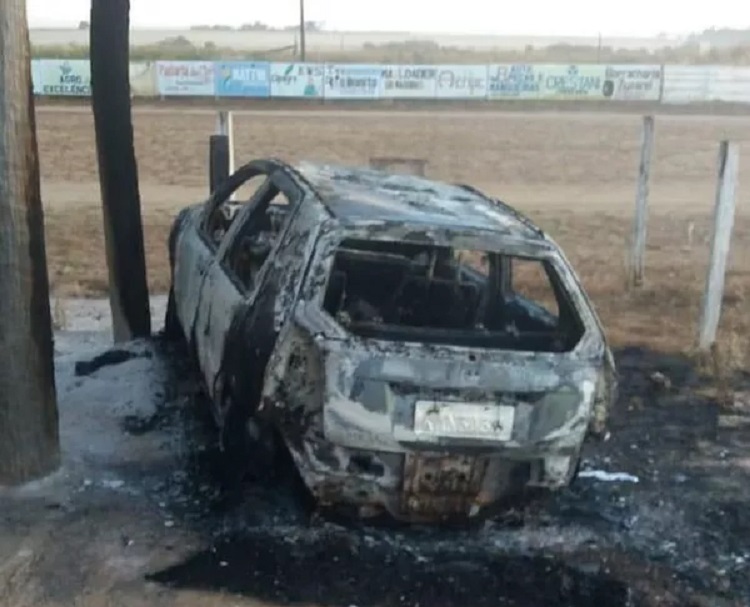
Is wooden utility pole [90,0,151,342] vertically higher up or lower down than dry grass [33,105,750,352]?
higher up

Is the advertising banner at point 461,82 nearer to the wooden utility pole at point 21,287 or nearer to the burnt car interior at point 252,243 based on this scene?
the burnt car interior at point 252,243

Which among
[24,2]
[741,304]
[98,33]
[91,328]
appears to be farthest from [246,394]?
[741,304]

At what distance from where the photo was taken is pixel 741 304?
433 inches

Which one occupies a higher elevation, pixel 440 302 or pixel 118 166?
pixel 118 166

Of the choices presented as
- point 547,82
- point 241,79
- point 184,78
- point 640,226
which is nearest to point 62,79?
point 184,78

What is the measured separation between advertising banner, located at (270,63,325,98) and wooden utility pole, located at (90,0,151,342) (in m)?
32.6

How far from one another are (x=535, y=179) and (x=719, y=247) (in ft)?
44.1

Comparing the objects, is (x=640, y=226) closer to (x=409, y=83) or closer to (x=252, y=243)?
(x=252, y=243)

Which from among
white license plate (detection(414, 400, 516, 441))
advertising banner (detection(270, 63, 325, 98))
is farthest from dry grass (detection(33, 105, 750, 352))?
advertising banner (detection(270, 63, 325, 98))

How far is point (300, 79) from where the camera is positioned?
4038 cm

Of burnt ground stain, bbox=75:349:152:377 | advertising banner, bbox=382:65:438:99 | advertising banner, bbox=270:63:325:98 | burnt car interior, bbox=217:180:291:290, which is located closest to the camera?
burnt car interior, bbox=217:180:291:290

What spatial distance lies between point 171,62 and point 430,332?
3673 cm

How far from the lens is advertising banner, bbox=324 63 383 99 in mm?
40406

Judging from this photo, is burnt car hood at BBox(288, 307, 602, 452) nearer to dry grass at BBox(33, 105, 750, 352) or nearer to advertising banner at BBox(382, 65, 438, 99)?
dry grass at BBox(33, 105, 750, 352)
